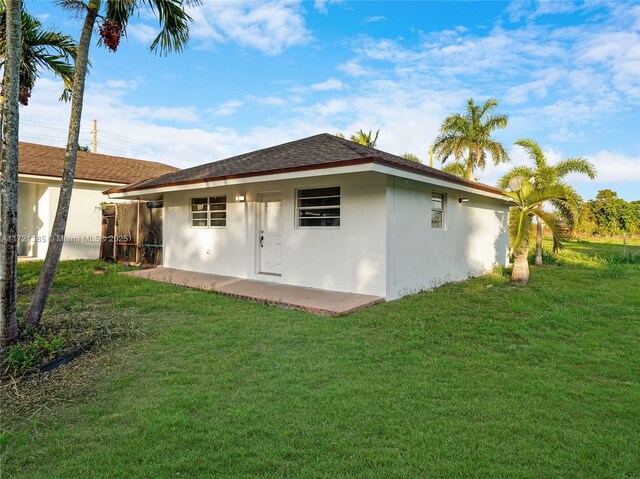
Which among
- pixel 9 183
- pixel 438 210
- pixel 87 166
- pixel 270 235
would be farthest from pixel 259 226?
pixel 87 166

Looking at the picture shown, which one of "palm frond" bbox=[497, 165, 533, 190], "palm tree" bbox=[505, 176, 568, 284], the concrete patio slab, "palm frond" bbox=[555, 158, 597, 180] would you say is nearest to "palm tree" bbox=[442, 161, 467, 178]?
"palm frond" bbox=[497, 165, 533, 190]

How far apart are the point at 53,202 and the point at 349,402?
1450 cm

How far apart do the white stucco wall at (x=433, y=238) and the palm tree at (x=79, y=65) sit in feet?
15.5

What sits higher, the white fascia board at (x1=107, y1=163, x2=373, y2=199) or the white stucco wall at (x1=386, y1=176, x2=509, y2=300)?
the white fascia board at (x1=107, y1=163, x2=373, y2=199)

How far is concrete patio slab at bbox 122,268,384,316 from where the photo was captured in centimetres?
684

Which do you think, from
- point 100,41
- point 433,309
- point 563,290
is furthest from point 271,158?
point 563,290

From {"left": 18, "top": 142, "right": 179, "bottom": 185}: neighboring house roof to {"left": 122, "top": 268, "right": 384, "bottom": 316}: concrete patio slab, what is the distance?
596 centimetres

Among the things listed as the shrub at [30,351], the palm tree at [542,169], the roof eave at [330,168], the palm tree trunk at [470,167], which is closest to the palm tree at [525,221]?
the roof eave at [330,168]

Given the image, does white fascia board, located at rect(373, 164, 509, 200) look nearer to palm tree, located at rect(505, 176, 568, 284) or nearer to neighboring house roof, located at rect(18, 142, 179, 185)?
palm tree, located at rect(505, 176, 568, 284)

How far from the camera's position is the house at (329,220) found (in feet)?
25.1

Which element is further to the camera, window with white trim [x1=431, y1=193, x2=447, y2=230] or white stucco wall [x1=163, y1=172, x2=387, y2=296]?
window with white trim [x1=431, y1=193, x2=447, y2=230]

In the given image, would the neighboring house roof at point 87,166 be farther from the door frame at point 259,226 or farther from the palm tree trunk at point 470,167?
the palm tree trunk at point 470,167

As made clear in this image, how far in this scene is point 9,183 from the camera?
4051mm

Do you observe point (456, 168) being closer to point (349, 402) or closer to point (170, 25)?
point (170, 25)
